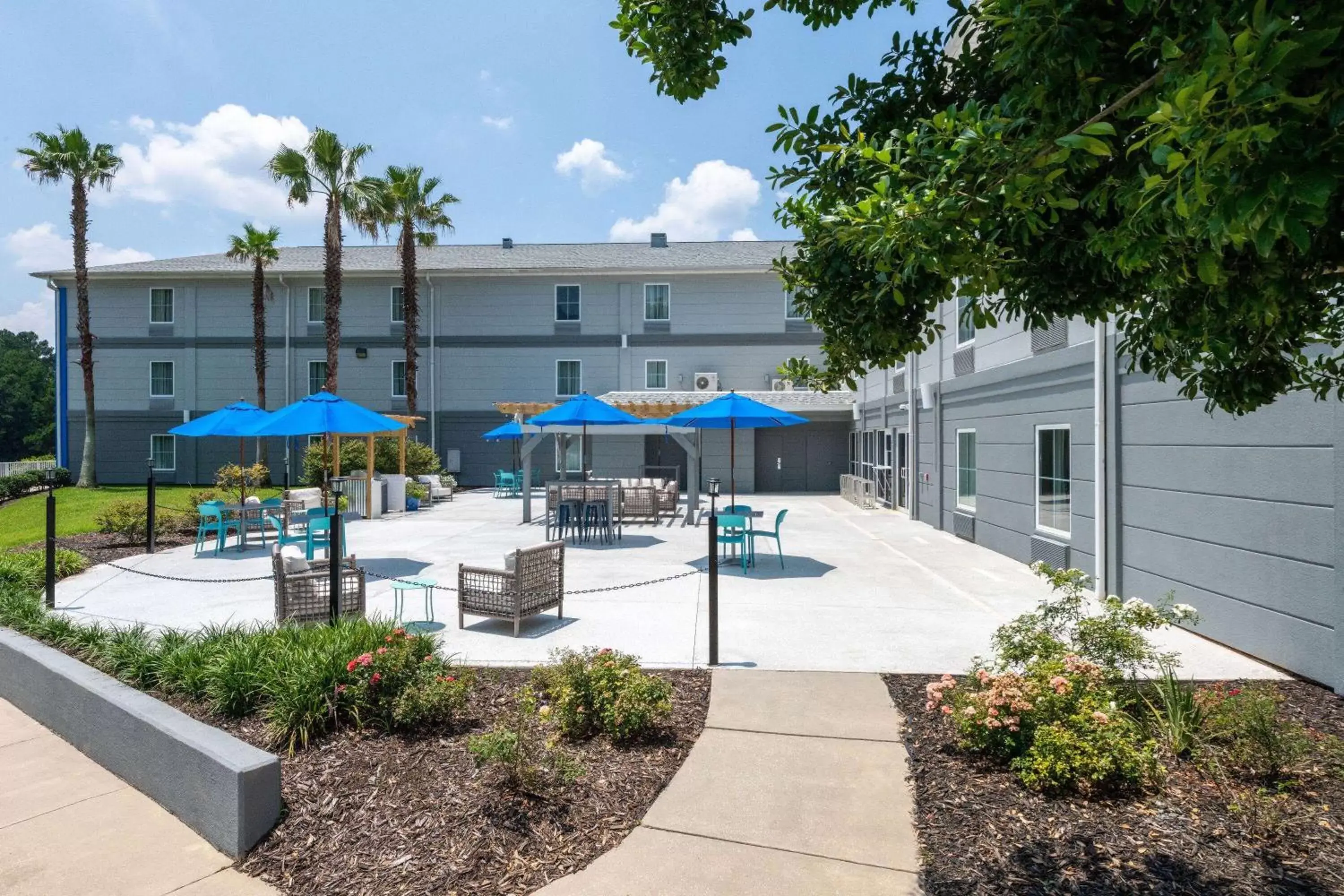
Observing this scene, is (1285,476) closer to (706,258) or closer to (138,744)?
(138,744)

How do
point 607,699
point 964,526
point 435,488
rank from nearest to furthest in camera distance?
point 607,699
point 964,526
point 435,488

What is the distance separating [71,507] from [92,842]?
2164 centimetres

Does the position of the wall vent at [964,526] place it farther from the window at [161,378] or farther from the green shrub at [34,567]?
the window at [161,378]

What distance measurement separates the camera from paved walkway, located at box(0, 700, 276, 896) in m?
3.44

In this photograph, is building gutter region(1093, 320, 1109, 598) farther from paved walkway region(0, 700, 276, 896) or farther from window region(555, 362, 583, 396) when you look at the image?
window region(555, 362, 583, 396)

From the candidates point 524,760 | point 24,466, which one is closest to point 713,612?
point 524,760

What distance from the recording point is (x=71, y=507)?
20.5 m

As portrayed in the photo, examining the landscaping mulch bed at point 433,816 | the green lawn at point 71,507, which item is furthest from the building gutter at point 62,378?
the landscaping mulch bed at point 433,816

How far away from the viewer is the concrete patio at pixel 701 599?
6750mm

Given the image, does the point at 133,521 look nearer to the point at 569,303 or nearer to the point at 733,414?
the point at 733,414

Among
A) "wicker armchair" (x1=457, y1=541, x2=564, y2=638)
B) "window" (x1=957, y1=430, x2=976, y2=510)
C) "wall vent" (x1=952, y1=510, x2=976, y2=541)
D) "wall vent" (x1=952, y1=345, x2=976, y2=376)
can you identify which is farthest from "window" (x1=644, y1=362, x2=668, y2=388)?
"wicker armchair" (x1=457, y1=541, x2=564, y2=638)

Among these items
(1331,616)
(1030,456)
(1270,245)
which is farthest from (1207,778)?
(1030,456)

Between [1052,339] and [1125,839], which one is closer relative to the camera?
[1125,839]

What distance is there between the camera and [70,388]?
98.1ft
